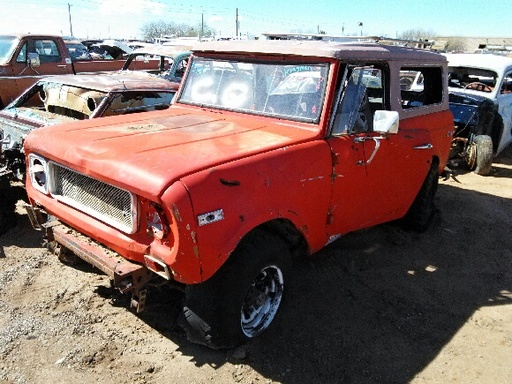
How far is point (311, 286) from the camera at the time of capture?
4.09 metres

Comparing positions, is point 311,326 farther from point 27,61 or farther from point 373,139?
point 27,61

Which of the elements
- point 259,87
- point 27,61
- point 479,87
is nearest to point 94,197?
point 259,87

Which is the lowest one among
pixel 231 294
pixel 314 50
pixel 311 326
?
pixel 311 326

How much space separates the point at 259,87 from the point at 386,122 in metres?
1.08

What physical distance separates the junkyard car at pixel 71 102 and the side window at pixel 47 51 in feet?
9.60

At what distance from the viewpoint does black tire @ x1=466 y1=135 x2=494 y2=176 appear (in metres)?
7.89

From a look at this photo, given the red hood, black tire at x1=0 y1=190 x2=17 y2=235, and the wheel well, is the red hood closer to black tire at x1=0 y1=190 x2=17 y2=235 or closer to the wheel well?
the wheel well

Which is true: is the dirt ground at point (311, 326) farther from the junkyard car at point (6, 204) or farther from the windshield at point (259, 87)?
the windshield at point (259, 87)

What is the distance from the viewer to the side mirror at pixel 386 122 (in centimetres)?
349

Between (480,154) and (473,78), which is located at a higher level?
(473,78)

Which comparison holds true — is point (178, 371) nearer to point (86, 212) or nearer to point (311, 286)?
point (86, 212)

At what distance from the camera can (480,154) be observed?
26.0 feet

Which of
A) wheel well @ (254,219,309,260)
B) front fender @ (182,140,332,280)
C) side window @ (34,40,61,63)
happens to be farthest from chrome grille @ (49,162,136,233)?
side window @ (34,40,61,63)

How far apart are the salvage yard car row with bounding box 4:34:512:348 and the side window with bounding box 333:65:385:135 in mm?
14
